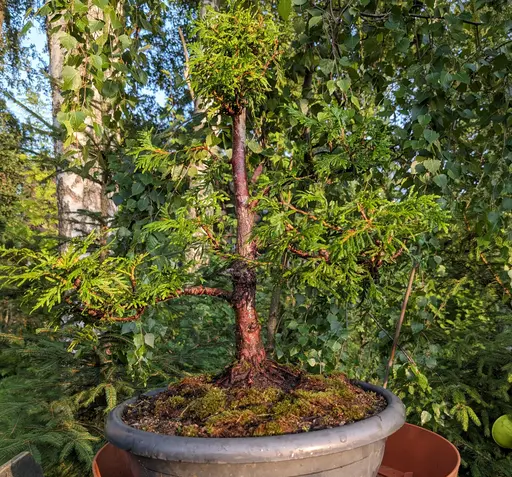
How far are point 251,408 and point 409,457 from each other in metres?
0.52

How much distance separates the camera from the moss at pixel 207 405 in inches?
36.0

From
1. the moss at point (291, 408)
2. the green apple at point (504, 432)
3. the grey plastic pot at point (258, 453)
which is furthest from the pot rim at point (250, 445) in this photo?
the green apple at point (504, 432)

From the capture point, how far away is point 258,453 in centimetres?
72

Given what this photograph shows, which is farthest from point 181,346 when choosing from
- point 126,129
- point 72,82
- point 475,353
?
point 72,82

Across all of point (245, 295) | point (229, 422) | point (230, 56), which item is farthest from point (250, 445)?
point (230, 56)

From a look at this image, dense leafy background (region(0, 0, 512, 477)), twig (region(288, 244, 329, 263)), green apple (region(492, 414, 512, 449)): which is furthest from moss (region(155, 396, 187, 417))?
green apple (region(492, 414, 512, 449))

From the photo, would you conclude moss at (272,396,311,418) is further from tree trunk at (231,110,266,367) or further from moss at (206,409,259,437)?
tree trunk at (231,110,266,367)

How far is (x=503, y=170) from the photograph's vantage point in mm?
1562

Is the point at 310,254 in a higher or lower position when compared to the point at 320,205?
lower

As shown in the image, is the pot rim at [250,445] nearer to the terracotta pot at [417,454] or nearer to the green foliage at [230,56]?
the terracotta pot at [417,454]

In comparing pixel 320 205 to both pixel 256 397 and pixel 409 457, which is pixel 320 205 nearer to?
pixel 256 397

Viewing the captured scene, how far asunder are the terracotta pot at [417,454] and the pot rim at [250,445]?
36 centimetres

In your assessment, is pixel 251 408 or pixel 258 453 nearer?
pixel 258 453

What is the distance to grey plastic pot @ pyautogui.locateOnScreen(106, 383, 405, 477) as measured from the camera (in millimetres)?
728
